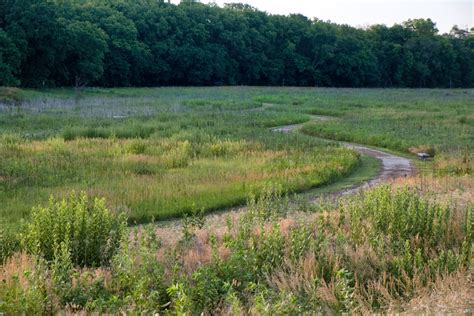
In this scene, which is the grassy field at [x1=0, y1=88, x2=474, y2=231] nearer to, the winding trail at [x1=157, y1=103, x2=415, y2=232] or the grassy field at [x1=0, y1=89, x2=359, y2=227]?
the grassy field at [x1=0, y1=89, x2=359, y2=227]

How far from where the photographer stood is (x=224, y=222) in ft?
49.0

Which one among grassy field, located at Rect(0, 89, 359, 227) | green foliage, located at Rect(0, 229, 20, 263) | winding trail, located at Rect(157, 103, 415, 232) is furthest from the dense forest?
green foliage, located at Rect(0, 229, 20, 263)

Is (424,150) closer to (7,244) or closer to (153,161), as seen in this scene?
(153,161)

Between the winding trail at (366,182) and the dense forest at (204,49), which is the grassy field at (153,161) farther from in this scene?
the dense forest at (204,49)

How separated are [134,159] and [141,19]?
70.4 metres

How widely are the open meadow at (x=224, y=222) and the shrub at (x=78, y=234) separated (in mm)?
27

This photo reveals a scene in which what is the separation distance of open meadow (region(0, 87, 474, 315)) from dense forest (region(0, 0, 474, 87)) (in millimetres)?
33741

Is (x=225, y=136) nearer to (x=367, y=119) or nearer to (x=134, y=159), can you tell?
(x=134, y=159)

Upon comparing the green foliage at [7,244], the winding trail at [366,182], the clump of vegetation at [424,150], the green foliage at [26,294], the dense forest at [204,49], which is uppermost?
the dense forest at [204,49]

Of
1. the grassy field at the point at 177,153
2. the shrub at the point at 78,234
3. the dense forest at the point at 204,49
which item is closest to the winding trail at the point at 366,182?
the grassy field at the point at 177,153

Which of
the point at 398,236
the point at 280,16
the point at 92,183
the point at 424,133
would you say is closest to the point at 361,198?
the point at 398,236

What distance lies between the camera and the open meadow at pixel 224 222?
28.9ft

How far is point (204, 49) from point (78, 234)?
82.6m

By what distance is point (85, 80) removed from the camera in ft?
233
